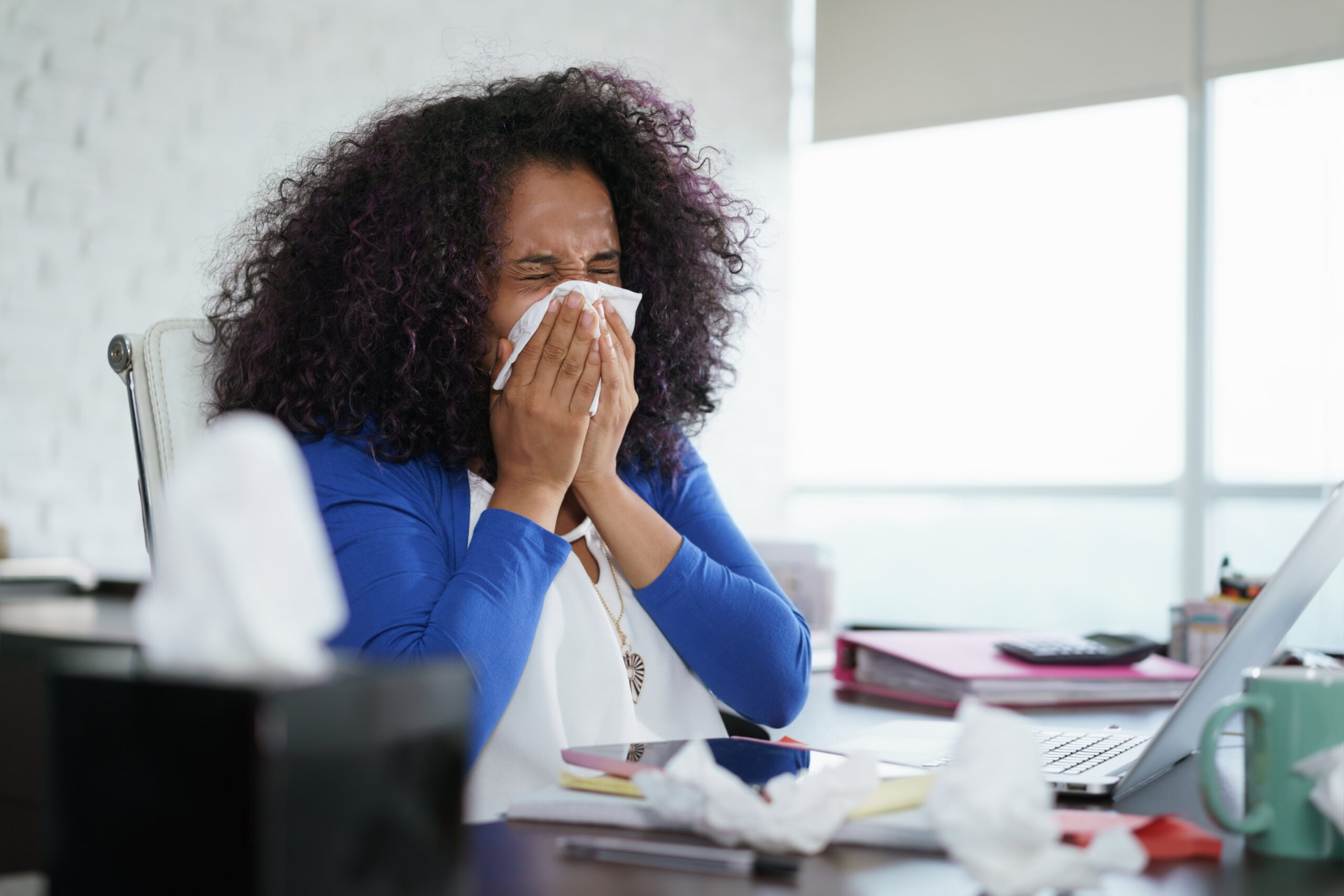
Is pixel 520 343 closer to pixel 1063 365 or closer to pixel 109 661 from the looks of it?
pixel 109 661

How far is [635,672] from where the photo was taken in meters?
1.20

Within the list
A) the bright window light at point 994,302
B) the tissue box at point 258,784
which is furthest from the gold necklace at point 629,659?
the bright window light at point 994,302

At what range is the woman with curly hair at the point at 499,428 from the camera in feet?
3.48

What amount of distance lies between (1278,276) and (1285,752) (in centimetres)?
378

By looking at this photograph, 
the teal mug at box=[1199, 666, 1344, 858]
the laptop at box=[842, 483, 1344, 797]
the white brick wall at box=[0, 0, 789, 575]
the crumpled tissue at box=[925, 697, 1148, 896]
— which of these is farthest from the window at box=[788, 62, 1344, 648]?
the crumpled tissue at box=[925, 697, 1148, 896]

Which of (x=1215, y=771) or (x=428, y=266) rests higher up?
(x=428, y=266)

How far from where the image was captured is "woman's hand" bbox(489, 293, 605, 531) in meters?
1.15

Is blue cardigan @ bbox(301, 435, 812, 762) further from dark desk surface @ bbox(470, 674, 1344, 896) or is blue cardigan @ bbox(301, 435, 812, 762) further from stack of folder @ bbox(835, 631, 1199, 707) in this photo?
dark desk surface @ bbox(470, 674, 1344, 896)

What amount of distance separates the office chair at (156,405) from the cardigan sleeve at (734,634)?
48 centimetres

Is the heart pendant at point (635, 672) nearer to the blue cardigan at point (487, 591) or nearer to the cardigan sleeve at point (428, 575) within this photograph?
the blue cardigan at point (487, 591)

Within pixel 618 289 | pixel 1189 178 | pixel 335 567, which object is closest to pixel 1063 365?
pixel 1189 178

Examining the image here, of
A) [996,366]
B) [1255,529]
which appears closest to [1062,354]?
[996,366]

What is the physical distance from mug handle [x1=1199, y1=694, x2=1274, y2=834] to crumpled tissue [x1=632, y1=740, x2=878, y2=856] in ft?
0.57

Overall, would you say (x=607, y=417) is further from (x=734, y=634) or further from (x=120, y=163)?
(x=120, y=163)
